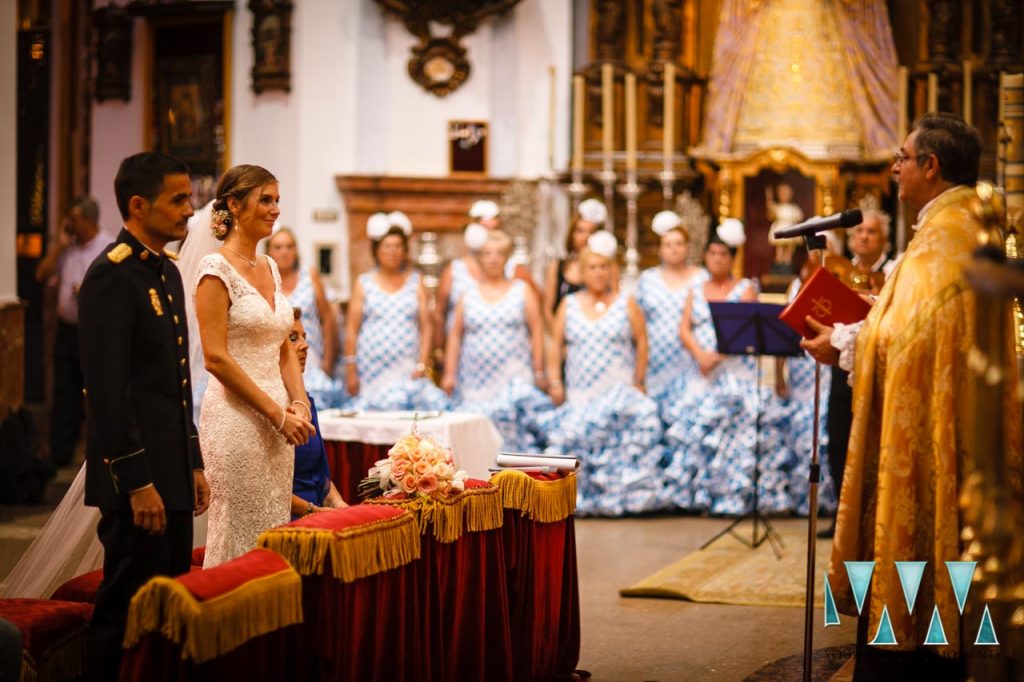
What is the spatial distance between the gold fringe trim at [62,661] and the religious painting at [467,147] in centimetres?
697

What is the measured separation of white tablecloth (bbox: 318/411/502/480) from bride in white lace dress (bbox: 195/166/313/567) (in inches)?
74.4

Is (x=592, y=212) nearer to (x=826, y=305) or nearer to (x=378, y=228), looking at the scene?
(x=378, y=228)

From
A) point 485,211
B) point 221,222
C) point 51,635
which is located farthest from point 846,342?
point 485,211

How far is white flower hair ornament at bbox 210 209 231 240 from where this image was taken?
155 inches

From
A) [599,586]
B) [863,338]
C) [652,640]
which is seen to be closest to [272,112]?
[599,586]

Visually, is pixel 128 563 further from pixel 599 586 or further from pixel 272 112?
pixel 272 112

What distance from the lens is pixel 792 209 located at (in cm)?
973

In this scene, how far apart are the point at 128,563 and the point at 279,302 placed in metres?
0.98

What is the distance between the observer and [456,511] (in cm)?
404

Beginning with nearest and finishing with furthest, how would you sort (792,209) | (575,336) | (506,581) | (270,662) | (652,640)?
(270,662), (506,581), (652,640), (575,336), (792,209)

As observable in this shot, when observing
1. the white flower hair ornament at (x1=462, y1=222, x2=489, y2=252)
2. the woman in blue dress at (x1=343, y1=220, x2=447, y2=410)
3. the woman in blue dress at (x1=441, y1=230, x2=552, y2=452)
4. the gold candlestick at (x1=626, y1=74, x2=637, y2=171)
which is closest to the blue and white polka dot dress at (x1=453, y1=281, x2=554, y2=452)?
the woman in blue dress at (x1=441, y1=230, x2=552, y2=452)

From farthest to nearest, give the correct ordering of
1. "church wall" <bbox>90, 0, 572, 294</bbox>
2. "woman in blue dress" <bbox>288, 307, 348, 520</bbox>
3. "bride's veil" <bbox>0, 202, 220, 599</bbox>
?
1. "church wall" <bbox>90, 0, 572, 294</bbox>
2. "woman in blue dress" <bbox>288, 307, 348, 520</bbox>
3. "bride's veil" <bbox>0, 202, 220, 599</bbox>

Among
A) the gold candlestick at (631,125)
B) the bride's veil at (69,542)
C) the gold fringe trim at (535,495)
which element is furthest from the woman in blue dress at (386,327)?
the bride's veil at (69,542)

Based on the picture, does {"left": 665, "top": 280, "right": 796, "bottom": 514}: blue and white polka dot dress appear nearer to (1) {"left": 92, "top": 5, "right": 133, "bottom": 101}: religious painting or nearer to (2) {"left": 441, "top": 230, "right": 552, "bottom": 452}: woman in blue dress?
(2) {"left": 441, "top": 230, "right": 552, "bottom": 452}: woman in blue dress
